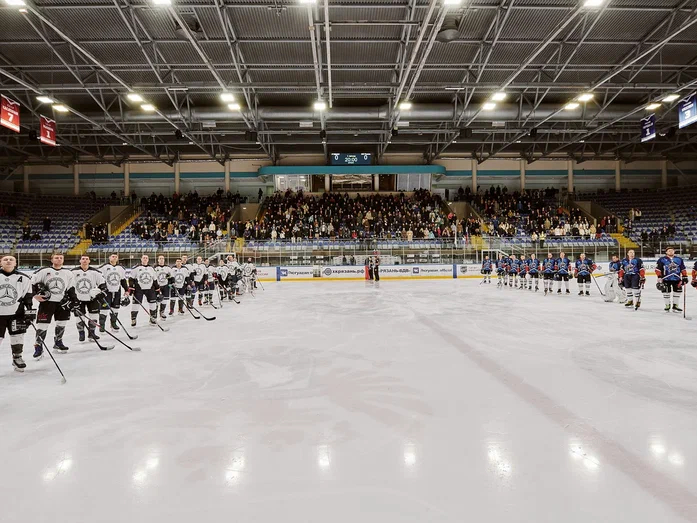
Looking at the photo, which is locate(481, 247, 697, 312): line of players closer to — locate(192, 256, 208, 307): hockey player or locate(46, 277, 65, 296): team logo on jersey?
locate(192, 256, 208, 307): hockey player

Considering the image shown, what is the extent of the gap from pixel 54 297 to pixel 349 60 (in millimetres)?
14004

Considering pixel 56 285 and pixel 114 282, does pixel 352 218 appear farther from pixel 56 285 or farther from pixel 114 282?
pixel 56 285

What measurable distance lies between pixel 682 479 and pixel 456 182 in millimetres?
34072

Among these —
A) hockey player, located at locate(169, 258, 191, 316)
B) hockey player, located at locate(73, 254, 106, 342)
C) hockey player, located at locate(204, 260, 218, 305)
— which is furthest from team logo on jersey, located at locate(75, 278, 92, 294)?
hockey player, located at locate(204, 260, 218, 305)

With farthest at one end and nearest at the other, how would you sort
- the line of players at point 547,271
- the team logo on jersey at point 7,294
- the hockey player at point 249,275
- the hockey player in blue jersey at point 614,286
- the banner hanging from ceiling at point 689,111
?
the hockey player at point 249,275, the banner hanging from ceiling at point 689,111, the line of players at point 547,271, the hockey player in blue jersey at point 614,286, the team logo on jersey at point 7,294

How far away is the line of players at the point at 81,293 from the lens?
562cm

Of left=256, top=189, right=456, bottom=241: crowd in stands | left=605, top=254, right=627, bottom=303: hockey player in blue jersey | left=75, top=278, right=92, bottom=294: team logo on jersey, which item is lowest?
left=605, top=254, right=627, bottom=303: hockey player in blue jersey

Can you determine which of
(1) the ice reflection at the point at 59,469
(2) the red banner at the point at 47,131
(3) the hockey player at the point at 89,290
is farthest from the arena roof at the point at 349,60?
(1) the ice reflection at the point at 59,469

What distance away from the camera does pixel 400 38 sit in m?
15.3

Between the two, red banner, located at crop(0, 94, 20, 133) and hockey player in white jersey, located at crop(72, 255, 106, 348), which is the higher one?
red banner, located at crop(0, 94, 20, 133)

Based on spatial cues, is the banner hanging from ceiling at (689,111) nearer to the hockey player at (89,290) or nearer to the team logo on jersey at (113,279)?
the team logo on jersey at (113,279)

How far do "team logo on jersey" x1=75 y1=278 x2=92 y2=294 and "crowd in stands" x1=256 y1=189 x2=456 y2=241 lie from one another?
16.4 meters

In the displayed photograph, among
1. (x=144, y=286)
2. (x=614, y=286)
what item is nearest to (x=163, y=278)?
(x=144, y=286)

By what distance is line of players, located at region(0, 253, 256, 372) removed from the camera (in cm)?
562
